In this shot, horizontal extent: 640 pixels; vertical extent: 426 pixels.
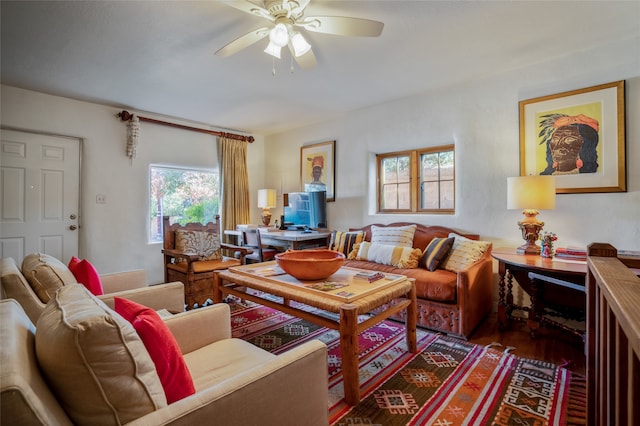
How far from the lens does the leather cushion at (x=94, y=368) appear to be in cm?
66

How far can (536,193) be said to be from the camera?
2.39 meters

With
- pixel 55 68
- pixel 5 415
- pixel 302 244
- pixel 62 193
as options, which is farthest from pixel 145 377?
pixel 62 193

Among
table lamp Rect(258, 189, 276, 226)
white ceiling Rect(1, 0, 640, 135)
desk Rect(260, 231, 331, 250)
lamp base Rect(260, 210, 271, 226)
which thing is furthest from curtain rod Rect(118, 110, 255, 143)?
desk Rect(260, 231, 331, 250)

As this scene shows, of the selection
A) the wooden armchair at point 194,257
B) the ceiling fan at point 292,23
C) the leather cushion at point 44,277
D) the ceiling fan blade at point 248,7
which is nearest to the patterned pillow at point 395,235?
the wooden armchair at point 194,257

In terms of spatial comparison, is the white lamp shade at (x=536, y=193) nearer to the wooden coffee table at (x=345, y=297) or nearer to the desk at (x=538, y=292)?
the desk at (x=538, y=292)

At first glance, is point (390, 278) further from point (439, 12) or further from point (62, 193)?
point (62, 193)

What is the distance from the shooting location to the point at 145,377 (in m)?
0.75

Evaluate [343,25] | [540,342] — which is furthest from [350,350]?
[343,25]

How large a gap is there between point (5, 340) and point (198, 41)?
2.37m

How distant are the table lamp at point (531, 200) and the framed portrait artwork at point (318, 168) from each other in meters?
2.30

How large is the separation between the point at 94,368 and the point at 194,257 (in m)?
2.44

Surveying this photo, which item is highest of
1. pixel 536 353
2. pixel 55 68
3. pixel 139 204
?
pixel 55 68

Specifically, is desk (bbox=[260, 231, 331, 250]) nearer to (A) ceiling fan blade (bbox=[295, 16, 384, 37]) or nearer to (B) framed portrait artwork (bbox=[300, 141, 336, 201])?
(B) framed portrait artwork (bbox=[300, 141, 336, 201])

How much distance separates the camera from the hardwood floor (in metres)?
2.06
